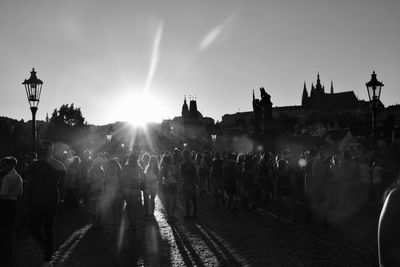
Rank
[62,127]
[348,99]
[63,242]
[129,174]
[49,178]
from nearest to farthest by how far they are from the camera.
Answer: [49,178] < [63,242] < [129,174] < [62,127] < [348,99]

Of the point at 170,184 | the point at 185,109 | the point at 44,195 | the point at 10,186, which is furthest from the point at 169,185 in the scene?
the point at 185,109

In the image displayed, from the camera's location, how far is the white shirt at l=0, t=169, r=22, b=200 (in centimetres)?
875

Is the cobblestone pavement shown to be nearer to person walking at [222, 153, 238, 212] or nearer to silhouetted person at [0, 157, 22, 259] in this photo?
silhouetted person at [0, 157, 22, 259]

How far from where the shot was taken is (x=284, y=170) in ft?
42.2

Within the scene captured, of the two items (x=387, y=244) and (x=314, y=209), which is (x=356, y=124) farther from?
(x=387, y=244)

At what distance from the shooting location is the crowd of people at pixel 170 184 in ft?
24.1

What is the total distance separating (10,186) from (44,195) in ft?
6.43

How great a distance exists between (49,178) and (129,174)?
4839 millimetres

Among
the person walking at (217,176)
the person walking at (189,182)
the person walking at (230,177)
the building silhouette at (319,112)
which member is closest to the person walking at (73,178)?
the person walking at (189,182)

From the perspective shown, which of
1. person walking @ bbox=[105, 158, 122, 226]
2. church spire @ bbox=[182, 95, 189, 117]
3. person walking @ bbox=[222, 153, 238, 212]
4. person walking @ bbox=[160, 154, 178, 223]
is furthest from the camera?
church spire @ bbox=[182, 95, 189, 117]

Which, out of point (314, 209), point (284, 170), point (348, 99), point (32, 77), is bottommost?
point (314, 209)

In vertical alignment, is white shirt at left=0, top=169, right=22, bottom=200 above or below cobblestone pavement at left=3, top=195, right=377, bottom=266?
above

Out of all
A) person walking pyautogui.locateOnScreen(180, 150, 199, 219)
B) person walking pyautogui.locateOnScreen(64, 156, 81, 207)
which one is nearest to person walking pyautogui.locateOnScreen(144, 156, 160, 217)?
person walking pyautogui.locateOnScreen(180, 150, 199, 219)

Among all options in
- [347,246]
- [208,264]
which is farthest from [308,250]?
[208,264]
